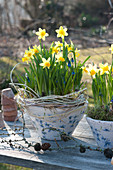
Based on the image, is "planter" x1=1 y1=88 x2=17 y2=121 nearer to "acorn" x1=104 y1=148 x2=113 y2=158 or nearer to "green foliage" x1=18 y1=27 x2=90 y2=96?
"green foliage" x1=18 y1=27 x2=90 y2=96

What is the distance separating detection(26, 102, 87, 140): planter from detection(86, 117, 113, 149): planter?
134 mm

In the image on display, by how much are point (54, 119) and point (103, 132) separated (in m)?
0.31

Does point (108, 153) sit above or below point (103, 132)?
below

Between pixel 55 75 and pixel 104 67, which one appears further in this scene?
pixel 55 75

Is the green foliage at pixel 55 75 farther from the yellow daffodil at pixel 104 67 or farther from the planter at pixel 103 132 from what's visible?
the planter at pixel 103 132

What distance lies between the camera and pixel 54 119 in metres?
1.36

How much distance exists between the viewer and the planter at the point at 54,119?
1336 millimetres

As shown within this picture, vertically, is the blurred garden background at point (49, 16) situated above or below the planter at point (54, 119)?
above

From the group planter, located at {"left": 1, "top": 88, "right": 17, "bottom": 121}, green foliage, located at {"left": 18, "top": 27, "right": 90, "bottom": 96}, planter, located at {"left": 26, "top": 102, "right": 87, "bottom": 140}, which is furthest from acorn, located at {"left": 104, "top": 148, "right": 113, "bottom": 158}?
planter, located at {"left": 1, "top": 88, "right": 17, "bottom": 121}

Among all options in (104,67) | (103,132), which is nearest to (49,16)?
(104,67)

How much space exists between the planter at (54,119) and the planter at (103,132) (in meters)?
0.13

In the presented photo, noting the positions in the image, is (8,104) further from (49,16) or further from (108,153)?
(49,16)

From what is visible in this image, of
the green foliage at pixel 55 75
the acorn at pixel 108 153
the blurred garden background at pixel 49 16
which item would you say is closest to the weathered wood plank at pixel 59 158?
the acorn at pixel 108 153

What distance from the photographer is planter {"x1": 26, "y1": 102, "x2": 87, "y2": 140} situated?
1336 millimetres
